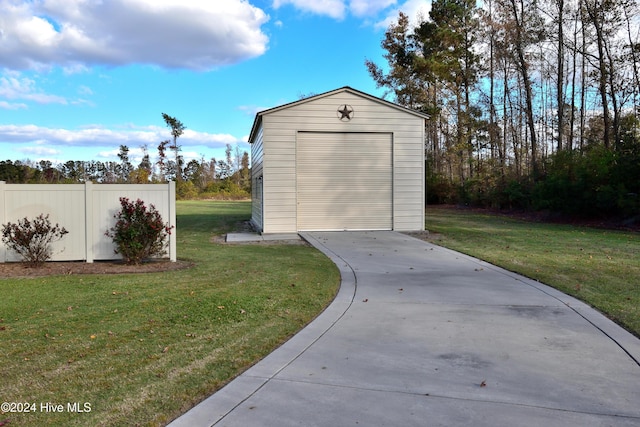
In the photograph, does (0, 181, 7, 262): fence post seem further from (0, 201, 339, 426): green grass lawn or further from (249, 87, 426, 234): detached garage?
(249, 87, 426, 234): detached garage

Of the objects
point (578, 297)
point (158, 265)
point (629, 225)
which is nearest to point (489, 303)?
point (578, 297)

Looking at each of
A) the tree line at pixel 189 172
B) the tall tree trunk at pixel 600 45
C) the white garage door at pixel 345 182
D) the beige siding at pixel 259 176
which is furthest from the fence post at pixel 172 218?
the tree line at pixel 189 172

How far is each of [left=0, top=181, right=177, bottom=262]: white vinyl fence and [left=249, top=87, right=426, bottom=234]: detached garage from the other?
6.09 metres

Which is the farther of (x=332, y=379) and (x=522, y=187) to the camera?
(x=522, y=187)

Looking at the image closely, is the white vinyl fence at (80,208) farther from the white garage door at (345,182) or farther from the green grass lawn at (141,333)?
the white garage door at (345,182)

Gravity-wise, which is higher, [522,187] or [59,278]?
[522,187]

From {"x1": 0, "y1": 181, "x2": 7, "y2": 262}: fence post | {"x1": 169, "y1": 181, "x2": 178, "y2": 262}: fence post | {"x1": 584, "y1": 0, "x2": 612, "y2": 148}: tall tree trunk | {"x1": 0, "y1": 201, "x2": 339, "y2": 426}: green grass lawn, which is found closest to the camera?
{"x1": 0, "y1": 201, "x2": 339, "y2": 426}: green grass lawn

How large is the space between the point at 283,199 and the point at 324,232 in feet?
5.84

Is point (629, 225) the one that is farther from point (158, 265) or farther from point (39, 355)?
point (39, 355)

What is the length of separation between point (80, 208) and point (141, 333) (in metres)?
5.65

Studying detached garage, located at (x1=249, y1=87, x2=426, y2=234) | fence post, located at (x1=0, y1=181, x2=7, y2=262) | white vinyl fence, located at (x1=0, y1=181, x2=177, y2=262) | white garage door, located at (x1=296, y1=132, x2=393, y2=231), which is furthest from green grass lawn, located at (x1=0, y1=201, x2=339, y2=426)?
white garage door, located at (x1=296, y1=132, x2=393, y2=231)

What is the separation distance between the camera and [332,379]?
3441 mm

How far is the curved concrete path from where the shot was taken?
2891 millimetres

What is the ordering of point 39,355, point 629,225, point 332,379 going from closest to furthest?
point 332,379
point 39,355
point 629,225
